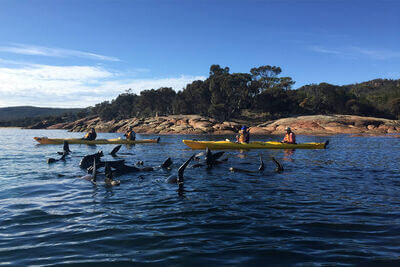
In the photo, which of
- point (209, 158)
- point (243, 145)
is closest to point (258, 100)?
point (243, 145)

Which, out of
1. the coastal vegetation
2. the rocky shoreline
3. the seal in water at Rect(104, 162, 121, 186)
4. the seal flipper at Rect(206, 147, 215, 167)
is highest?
the coastal vegetation

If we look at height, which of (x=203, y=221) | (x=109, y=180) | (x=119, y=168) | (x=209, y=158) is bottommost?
(x=203, y=221)

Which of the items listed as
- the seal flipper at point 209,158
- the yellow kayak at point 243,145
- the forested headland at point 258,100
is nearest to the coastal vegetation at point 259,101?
the forested headland at point 258,100

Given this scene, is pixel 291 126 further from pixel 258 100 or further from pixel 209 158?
pixel 209 158

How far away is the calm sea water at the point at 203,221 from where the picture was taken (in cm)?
489

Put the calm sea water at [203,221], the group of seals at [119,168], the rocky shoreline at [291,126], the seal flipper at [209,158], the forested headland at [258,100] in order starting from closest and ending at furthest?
the calm sea water at [203,221] < the group of seals at [119,168] < the seal flipper at [209,158] < the rocky shoreline at [291,126] < the forested headland at [258,100]

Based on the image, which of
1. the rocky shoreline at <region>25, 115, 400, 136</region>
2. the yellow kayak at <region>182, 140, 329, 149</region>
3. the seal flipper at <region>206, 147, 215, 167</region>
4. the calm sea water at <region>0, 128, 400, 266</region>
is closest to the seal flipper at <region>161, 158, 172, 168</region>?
the seal flipper at <region>206, 147, 215, 167</region>

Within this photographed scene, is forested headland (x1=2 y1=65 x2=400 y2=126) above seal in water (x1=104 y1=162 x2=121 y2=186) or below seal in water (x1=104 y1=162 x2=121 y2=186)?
above

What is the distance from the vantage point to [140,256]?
4.88 metres

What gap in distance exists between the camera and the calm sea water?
4.89 meters

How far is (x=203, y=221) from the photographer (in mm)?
6672

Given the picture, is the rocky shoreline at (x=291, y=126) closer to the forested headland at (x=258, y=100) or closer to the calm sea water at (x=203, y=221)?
the forested headland at (x=258, y=100)

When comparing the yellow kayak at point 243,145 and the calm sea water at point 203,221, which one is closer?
the calm sea water at point 203,221

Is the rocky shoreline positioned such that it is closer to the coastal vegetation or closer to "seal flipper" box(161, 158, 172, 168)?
the coastal vegetation
